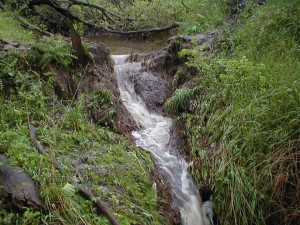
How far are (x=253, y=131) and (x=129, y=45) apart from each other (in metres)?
9.52

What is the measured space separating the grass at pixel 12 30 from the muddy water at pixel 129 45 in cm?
350

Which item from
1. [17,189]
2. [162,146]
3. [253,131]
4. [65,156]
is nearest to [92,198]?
[17,189]

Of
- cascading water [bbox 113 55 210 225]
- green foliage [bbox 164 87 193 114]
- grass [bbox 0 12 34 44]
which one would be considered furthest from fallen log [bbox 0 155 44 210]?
grass [bbox 0 12 34 44]

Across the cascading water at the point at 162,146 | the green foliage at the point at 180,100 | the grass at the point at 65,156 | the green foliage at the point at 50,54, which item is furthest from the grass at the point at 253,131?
the green foliage at the point at 50,54

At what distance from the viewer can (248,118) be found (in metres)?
5.02

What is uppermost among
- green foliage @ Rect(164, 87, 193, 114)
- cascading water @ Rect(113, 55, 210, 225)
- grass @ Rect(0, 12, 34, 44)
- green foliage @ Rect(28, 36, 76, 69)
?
grass @ Rect(0, 12, 34, 44)

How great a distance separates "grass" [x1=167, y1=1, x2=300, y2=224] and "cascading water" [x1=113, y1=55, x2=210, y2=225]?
0.87ft

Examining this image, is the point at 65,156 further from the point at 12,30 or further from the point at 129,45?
the point at 129,45

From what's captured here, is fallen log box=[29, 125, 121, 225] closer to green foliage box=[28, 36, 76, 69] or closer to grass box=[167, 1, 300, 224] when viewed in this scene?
grass box=[167, 1, 300, 224]

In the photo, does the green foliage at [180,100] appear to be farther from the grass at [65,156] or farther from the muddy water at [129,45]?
the muddy water at [129,45]

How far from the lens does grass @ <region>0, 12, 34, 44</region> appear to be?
785 centimetres

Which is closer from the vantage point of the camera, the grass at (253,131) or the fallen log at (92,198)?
the fallen log at (92,198)

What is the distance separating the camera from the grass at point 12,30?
7.85m

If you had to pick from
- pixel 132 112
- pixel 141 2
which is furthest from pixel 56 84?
pixel 141 2
